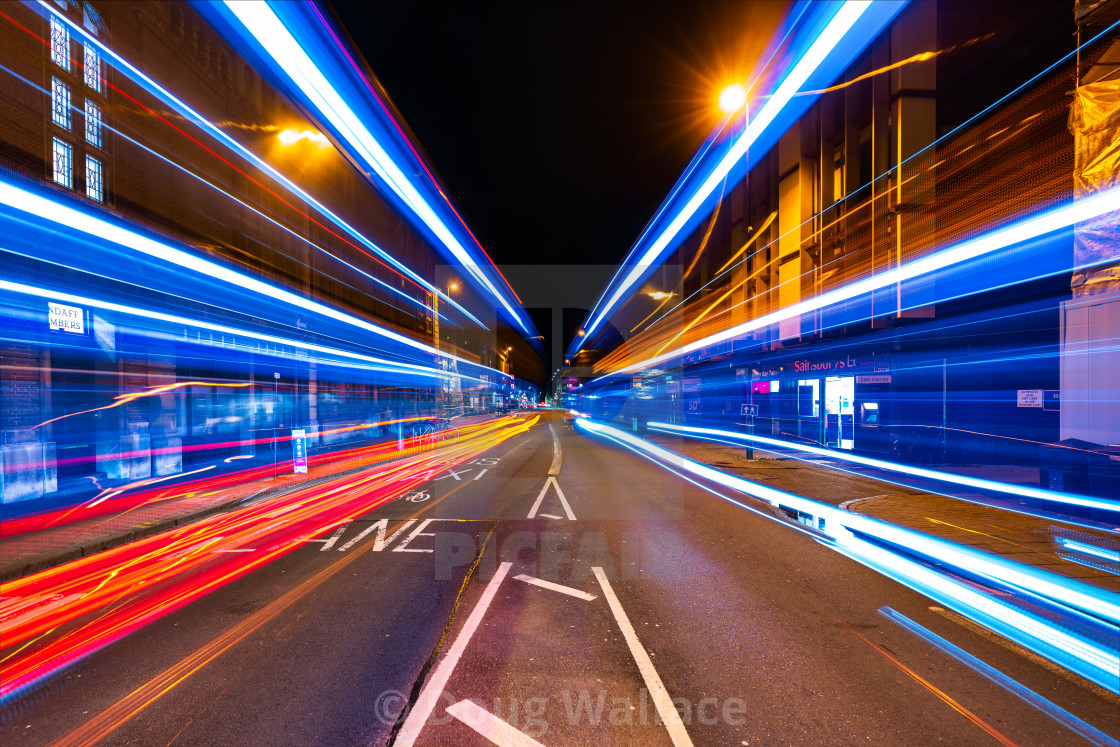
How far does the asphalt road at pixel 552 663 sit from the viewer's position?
2.87 m

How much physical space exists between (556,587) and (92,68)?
3539cm

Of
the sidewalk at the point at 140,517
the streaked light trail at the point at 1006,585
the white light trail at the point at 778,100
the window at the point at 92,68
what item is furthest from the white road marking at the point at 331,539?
the window at the point at 92,68

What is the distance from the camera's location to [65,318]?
955 cm

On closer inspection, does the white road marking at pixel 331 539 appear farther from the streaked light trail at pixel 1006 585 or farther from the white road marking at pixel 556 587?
the streaked light trail at pixel 1006 585

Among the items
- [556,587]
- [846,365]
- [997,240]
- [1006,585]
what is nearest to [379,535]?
[556,587]

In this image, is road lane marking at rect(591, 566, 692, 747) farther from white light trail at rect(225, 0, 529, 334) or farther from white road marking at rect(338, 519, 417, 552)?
white light trail at rect(225, 0, 529, 334)

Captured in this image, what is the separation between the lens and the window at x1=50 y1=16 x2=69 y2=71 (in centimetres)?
1716

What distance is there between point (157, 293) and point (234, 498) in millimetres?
7118

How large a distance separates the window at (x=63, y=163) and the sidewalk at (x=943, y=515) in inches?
1205

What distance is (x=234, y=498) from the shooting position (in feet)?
30.8

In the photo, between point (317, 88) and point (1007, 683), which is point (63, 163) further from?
point (1007, 683)

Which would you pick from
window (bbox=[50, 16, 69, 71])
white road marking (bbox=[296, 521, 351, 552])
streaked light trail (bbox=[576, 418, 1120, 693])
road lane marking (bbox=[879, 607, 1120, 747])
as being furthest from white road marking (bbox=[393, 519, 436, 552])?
window (bbox=[50, 16, 69, 71])

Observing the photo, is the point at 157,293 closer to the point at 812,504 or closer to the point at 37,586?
the point at 37,586

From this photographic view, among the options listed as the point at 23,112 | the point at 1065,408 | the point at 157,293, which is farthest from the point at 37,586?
the point at 1065,408
